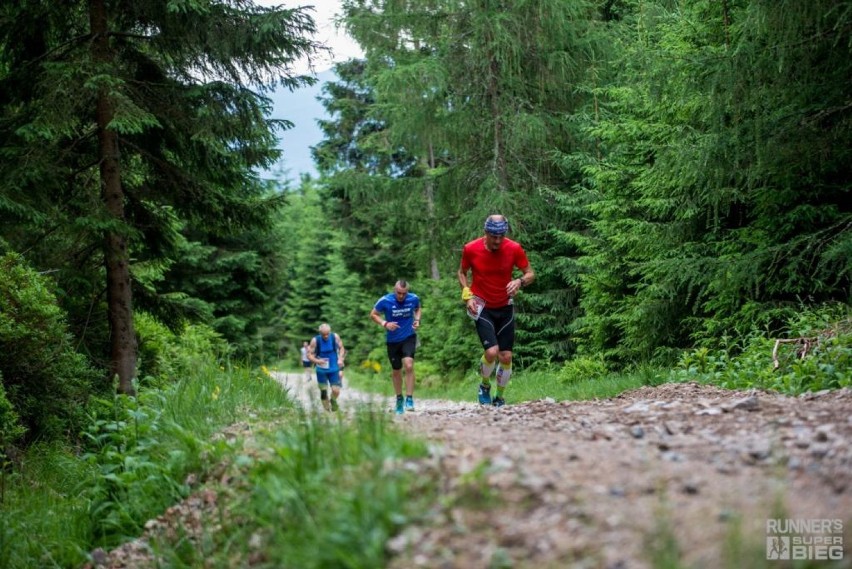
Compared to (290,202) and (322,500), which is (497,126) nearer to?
(290,202)

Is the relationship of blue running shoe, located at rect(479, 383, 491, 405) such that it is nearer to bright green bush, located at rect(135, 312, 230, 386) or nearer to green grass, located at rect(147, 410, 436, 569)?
bright green bush, located at rect(135, 312, 230, 386)

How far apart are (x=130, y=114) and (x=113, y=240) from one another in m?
2.17

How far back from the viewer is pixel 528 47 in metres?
19.4

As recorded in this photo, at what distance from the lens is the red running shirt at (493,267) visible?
32.6ft

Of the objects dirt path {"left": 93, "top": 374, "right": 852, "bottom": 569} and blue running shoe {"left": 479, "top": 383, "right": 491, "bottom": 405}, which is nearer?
dirt path {"left": 93, "top": 374, "right": 852, "bottom": 569}

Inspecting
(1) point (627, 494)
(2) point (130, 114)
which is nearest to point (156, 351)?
(2) point (130, 114)

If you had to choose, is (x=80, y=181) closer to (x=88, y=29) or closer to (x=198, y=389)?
(x=88, y=29)

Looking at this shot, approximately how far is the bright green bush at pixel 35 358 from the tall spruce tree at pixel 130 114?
1150 millimetres

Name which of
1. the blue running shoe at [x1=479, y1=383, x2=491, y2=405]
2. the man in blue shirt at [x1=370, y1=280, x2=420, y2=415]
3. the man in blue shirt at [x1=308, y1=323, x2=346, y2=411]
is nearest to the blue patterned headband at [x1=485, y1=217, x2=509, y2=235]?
the blue running shoe at [x1=479, y1=383, x2=491, y2=405]

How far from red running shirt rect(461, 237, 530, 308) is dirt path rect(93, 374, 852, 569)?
5012 mm

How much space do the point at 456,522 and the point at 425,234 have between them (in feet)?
61.0

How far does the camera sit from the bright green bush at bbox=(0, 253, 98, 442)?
29.9 feet

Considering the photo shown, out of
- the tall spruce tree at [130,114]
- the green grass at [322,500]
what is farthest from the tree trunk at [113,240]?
the green grass at [322,500]

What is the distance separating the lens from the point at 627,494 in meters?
3.50
